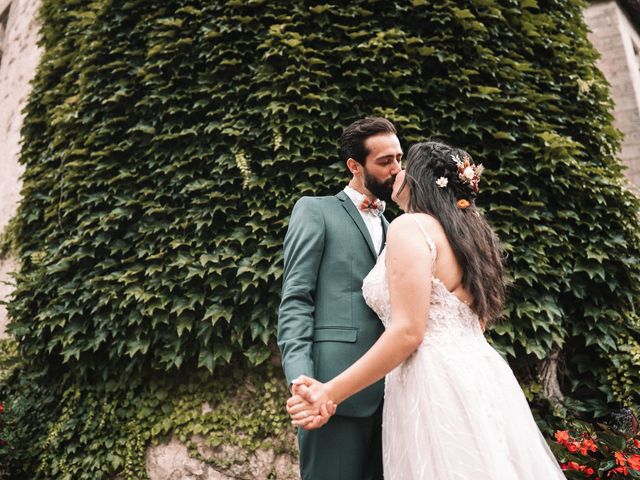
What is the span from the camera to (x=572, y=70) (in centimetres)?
509

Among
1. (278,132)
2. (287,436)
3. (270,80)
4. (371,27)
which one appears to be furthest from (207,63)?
(287,436)

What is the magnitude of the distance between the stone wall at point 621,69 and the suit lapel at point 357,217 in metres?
6.99

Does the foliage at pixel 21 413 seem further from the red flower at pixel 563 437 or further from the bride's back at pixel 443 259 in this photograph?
the red flower at pixel 563 437

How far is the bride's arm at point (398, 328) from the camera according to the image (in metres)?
1.94

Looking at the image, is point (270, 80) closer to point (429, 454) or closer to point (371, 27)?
point (371, 27)

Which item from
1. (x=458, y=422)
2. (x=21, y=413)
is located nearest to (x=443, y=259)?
(x=458, y=422)

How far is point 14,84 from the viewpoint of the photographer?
8.74 meters

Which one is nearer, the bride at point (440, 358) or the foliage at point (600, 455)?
the bride at point (440, 358)

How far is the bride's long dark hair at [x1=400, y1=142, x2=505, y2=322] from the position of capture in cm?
214

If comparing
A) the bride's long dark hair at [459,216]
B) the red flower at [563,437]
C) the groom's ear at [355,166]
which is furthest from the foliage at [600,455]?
the groom's ear at [355,166]

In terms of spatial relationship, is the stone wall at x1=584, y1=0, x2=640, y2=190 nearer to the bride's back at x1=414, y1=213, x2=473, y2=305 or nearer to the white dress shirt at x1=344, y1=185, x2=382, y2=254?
the white dress shirt at x1=344, y1=185, x2=382, y2=254

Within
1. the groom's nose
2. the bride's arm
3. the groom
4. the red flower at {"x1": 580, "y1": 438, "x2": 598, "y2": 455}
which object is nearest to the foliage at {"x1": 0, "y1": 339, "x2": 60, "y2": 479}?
the groom

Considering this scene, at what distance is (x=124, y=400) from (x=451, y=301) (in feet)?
11.3

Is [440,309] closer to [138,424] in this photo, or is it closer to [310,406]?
[310,406]
